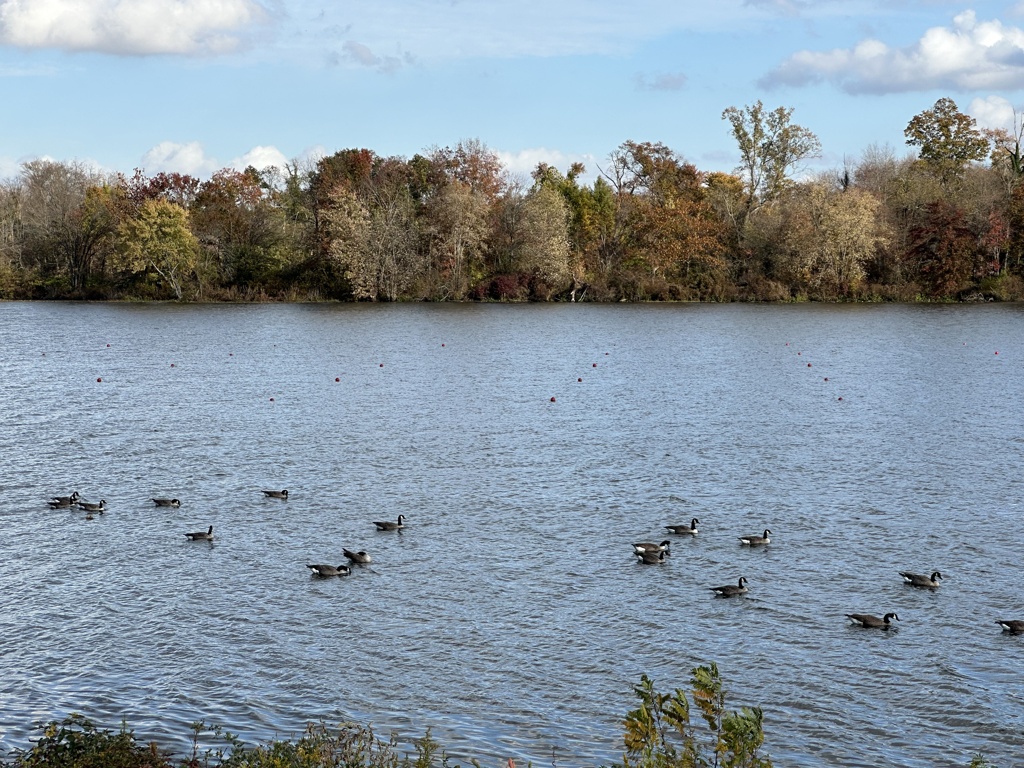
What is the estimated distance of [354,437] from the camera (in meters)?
35.0

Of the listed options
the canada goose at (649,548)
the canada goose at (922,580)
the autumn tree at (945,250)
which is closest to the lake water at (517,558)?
the canada goose at (922,580)

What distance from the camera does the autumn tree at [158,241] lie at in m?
105

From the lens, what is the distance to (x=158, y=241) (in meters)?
105

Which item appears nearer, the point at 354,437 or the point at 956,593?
the point at 956,593

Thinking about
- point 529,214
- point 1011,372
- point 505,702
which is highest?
point 529,214

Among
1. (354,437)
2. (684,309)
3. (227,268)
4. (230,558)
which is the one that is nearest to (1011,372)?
(354,437)

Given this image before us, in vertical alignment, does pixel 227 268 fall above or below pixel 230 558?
above

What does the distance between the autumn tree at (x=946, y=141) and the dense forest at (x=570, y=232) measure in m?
0.20

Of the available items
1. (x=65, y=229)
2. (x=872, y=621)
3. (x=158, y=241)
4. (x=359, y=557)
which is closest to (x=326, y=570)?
(x=359, y=557)

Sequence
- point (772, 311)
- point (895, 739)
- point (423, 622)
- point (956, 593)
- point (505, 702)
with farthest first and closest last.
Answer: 1. point (772, 311)
2. point (956, 593)
3. point (423, 622)
4. point (505, 702)
5. point (895, 739)

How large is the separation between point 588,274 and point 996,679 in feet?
310

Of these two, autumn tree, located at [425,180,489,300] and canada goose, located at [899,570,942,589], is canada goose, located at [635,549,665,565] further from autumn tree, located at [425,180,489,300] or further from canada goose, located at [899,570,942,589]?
autumn tree, located at [425,180,489,300]

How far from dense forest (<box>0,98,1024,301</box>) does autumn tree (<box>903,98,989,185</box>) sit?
0.64 ft

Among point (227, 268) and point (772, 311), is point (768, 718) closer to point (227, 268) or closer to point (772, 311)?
point (772, 311)
